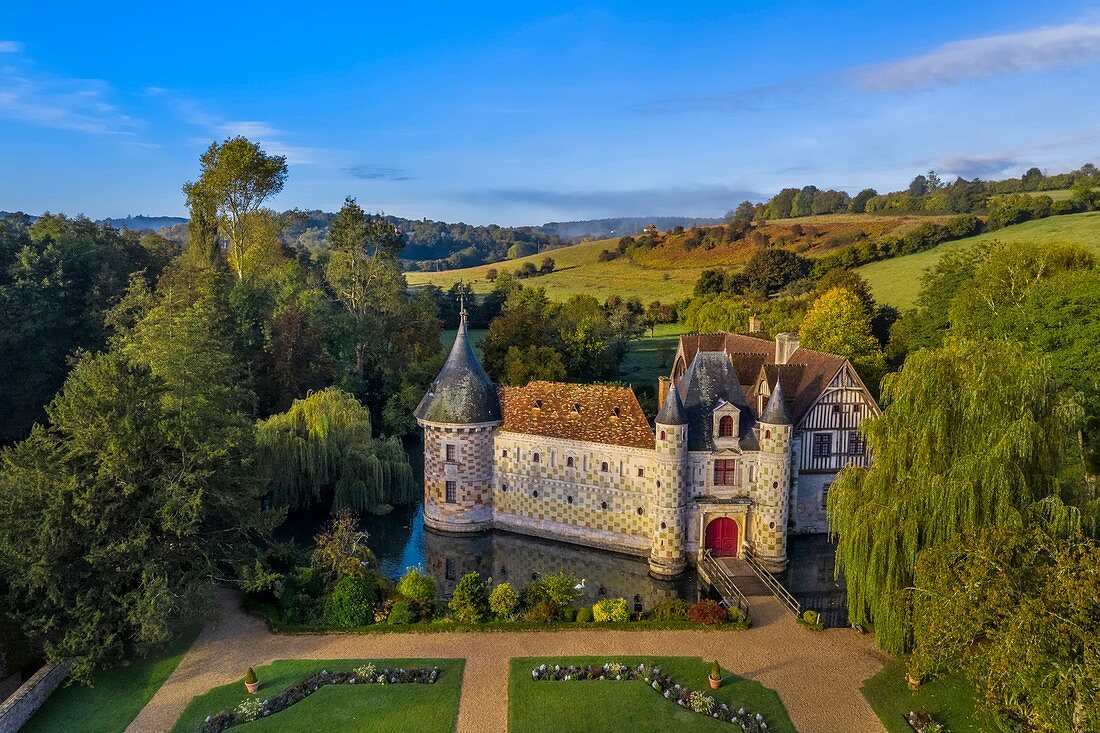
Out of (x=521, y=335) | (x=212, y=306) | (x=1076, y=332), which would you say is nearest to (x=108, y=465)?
(x=212, y=306)

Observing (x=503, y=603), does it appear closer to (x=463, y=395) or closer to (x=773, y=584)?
(x=773, y=584)

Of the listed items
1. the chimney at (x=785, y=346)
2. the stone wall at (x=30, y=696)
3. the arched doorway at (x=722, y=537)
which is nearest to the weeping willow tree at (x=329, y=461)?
the stone wall at (x=30, y=696)

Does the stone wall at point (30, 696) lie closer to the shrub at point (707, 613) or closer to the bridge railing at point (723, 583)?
the shrub at point (707, 613)

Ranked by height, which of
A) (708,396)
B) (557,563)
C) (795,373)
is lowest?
(557,563)

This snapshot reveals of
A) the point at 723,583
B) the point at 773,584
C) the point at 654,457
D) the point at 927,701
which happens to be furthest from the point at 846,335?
the point at 927,701

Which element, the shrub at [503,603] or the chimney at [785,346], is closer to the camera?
the shrub at [503,603]

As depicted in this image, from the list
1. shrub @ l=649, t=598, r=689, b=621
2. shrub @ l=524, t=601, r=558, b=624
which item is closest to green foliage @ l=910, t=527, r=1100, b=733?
shrub @ l=649, t=598, r=689, b=621
